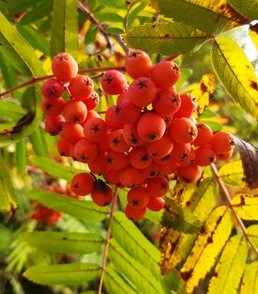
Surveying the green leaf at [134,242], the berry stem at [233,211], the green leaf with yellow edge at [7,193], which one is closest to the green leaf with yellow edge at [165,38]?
the berry stem at [233,211]

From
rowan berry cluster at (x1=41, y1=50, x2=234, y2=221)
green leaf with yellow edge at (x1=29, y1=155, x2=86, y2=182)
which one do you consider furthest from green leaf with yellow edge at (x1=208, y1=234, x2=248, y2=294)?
green leaf with yellow edge at (x1=29, y1=155, x2=86, y2=182)

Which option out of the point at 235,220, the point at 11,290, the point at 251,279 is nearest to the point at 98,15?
the point at 235,220

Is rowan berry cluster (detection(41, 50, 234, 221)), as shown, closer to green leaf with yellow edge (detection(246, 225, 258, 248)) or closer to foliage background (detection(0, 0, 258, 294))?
foliage background (detection(0, 0, 258, 294))

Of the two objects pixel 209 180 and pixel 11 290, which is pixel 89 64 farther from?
pixel 11 290

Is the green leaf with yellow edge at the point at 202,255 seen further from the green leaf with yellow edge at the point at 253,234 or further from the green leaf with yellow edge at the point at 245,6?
the green leaf with yellow edge at the point at 245,6

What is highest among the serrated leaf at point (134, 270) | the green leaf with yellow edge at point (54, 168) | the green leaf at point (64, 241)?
the green leaf with yellow edge at point (54, 168)

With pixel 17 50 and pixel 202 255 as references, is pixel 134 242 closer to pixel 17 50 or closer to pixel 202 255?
pixel 202 255

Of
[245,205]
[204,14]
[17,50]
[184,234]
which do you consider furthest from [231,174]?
[17,50]
